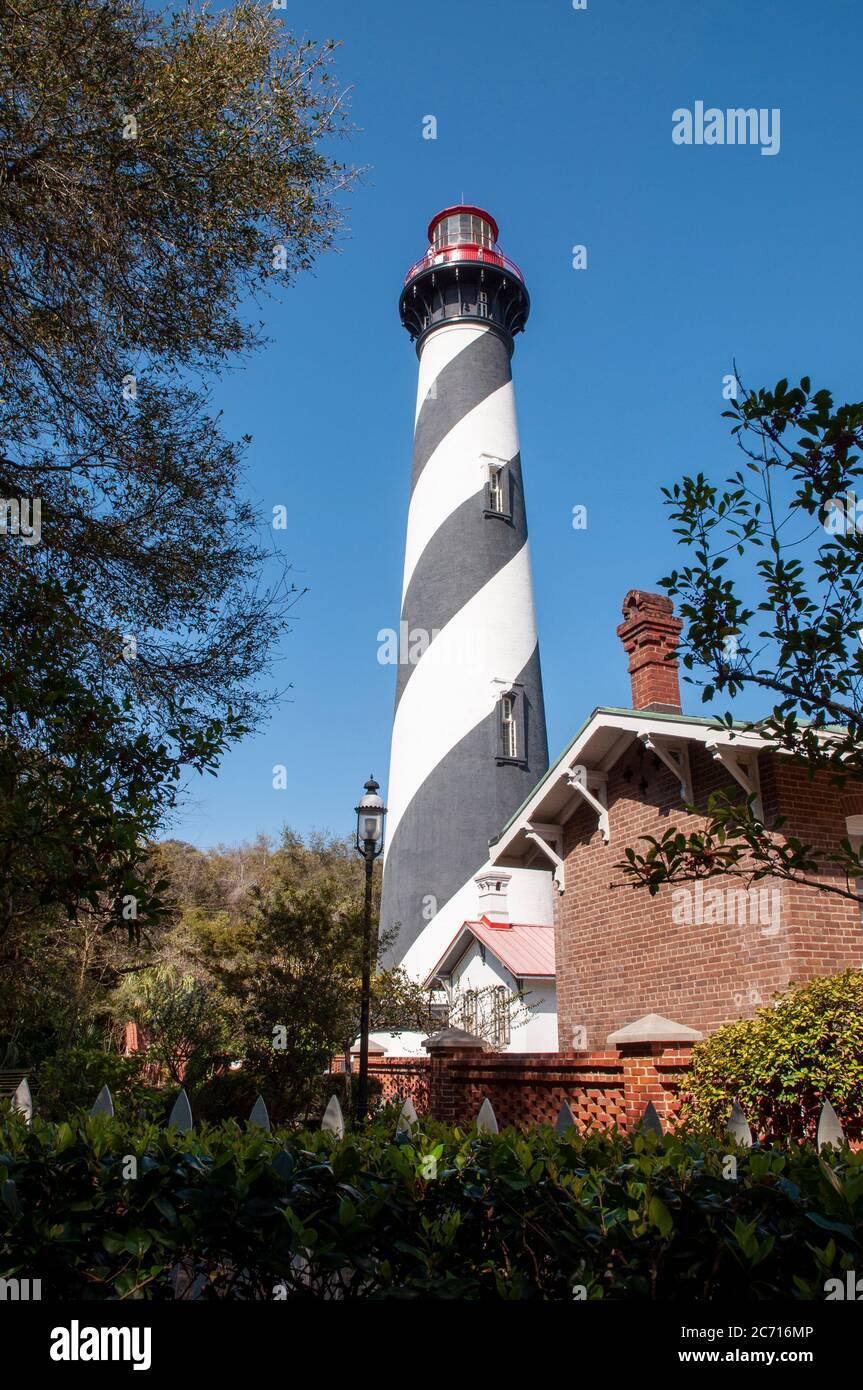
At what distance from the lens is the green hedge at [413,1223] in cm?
264

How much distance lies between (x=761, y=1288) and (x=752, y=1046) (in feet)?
20.6

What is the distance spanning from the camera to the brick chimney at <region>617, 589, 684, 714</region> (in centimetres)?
1381

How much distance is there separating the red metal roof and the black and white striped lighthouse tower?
3.81ft

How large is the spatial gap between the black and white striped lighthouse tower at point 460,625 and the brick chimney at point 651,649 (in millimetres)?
8809

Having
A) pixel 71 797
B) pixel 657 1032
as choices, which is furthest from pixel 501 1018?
pixel 71 797

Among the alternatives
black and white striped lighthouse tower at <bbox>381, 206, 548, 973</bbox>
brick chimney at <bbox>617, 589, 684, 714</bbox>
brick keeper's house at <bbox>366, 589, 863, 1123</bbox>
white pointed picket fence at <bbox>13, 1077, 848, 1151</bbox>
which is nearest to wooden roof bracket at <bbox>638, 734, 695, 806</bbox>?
brick keeper's house at <bbox>366, 589, 863, 1123</bbox>

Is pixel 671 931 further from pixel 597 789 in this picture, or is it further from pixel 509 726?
pixel 509 726

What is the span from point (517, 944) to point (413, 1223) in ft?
57.5

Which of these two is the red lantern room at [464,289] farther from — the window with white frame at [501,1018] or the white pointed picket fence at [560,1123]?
the white pointed picket fence at [560,1123]

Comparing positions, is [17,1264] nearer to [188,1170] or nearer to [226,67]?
[188,1170]

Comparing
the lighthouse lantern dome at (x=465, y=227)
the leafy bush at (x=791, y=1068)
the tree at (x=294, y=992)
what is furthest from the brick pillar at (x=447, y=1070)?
the lighthouse lantern dome at (x=465, y=227)

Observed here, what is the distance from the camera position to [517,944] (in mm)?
19922

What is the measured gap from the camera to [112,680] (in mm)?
7902

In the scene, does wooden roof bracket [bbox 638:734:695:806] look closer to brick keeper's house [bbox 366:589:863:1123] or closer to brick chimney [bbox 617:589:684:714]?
brick keeper's house [bbox 366:589:863:1123]
